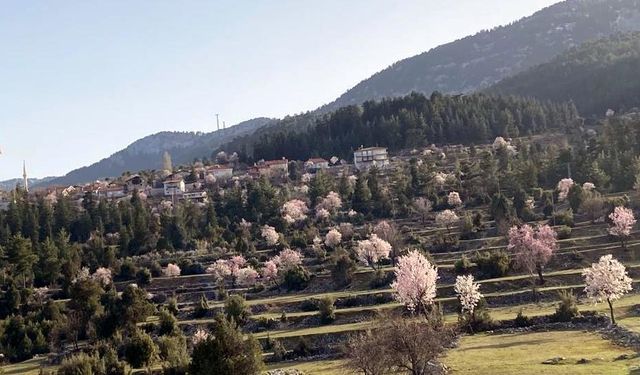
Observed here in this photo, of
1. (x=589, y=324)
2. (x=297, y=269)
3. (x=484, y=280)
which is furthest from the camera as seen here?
(x=297, y=269)

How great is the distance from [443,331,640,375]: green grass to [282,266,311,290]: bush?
23.9 metres

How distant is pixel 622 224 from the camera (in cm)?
4972

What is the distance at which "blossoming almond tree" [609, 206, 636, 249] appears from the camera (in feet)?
163

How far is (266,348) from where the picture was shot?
40562 millimetres

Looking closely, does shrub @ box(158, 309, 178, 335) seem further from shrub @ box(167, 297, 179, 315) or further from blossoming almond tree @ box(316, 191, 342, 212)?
blossoming almond tree @ box(316, 191, 342, 212)

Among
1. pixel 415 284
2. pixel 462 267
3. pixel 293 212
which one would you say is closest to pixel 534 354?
pixel 415 284

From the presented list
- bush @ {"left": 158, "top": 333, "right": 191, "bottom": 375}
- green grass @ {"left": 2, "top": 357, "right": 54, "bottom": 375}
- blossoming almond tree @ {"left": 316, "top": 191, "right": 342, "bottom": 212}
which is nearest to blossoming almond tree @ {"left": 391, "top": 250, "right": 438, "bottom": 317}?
bush @ {"left": 158, "top": 333, "right": 191, "bottom": 375}

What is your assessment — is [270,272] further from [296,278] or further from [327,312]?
[327,312]

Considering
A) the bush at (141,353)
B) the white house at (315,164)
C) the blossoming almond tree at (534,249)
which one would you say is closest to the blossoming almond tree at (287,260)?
the blossoming almond tree at (534,249)

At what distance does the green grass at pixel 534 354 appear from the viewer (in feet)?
84.2

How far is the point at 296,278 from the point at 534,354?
1218 inches

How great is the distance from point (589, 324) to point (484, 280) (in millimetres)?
12379

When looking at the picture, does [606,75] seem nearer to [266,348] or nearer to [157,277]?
[157,277]

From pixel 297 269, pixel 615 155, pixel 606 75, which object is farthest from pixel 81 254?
pixel 606 75
